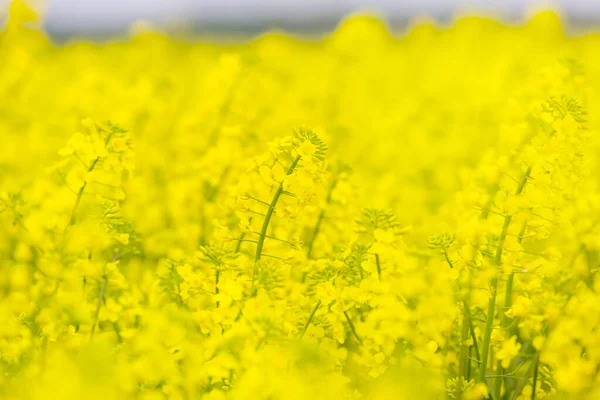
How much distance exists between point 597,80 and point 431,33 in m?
3.15

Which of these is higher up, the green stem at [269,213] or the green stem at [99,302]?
the green stem at [269,213]

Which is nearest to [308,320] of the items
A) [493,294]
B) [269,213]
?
[269,213]

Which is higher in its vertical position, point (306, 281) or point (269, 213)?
point (269, 213)

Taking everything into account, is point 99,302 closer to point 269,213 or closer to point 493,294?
point 269,213

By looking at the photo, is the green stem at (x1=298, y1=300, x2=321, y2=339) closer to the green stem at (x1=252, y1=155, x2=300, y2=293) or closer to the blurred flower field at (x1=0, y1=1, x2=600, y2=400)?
the blurred flower field at (x1=0, y1=1, x2=600, y2=400)

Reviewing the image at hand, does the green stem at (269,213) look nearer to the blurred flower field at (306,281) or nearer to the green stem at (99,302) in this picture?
the blurred flower field at (306,281)

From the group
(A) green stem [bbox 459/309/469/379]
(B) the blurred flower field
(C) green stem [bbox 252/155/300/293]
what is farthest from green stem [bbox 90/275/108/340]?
(A) green stem [bbox 459/309/469/379]

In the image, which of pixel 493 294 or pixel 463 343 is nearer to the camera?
pixel 493 294

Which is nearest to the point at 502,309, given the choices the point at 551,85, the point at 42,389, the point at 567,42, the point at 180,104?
the point at 551,85

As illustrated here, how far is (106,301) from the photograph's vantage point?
2.07 metres

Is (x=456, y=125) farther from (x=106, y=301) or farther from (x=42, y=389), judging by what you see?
(x=42, y=389)

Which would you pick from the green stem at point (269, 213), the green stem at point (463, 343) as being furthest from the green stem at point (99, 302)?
the green stem at point (463, 343)

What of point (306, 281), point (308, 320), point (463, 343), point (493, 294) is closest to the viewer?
point (308, 320)

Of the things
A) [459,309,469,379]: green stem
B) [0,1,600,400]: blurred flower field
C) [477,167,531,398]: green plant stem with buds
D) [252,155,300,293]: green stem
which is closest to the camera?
[0,1,600,400]: blurred flower field
